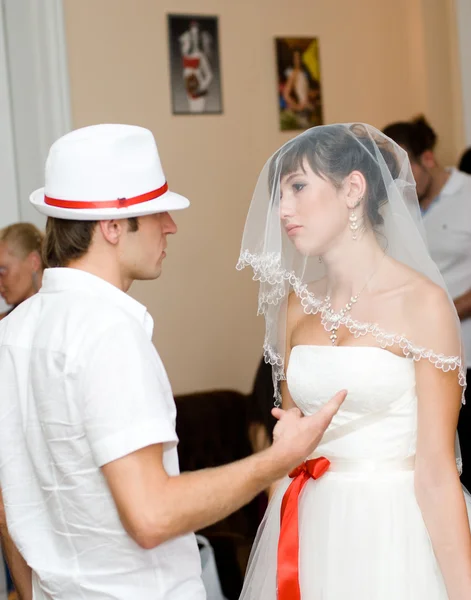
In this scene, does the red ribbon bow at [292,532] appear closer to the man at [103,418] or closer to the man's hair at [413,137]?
the man at [103,418]

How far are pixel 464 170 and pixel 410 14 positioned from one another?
760 millimetres

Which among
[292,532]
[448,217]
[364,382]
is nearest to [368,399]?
[364,382]

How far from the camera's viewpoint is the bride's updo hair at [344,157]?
185cm

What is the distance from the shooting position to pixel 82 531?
1.41 m

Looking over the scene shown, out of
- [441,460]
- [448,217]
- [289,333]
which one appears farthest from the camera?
[448,217]

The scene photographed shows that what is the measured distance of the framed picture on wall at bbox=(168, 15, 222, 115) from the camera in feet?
10.8

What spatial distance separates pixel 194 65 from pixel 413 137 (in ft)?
2.86

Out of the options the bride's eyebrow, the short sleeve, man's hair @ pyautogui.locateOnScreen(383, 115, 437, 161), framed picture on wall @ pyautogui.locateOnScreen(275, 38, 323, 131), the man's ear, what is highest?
framed picture on wall @ pyautogui.locateOnScreen(275, 38, 323, 131)

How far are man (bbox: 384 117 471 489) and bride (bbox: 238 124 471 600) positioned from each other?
134 centimetres

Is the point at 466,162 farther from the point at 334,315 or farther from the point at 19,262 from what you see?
the point at 334,315

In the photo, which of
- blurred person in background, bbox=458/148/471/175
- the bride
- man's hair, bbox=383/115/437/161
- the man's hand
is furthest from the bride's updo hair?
blurred person in background, bbox=458/148/471/175

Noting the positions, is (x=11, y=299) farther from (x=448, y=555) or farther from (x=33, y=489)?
(x=448, y=555)

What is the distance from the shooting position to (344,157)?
1854 millimetres

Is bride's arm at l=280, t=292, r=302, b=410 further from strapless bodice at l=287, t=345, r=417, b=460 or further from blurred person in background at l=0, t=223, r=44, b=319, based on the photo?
blurred person in background at l=0, t=223, r=44, b=319
